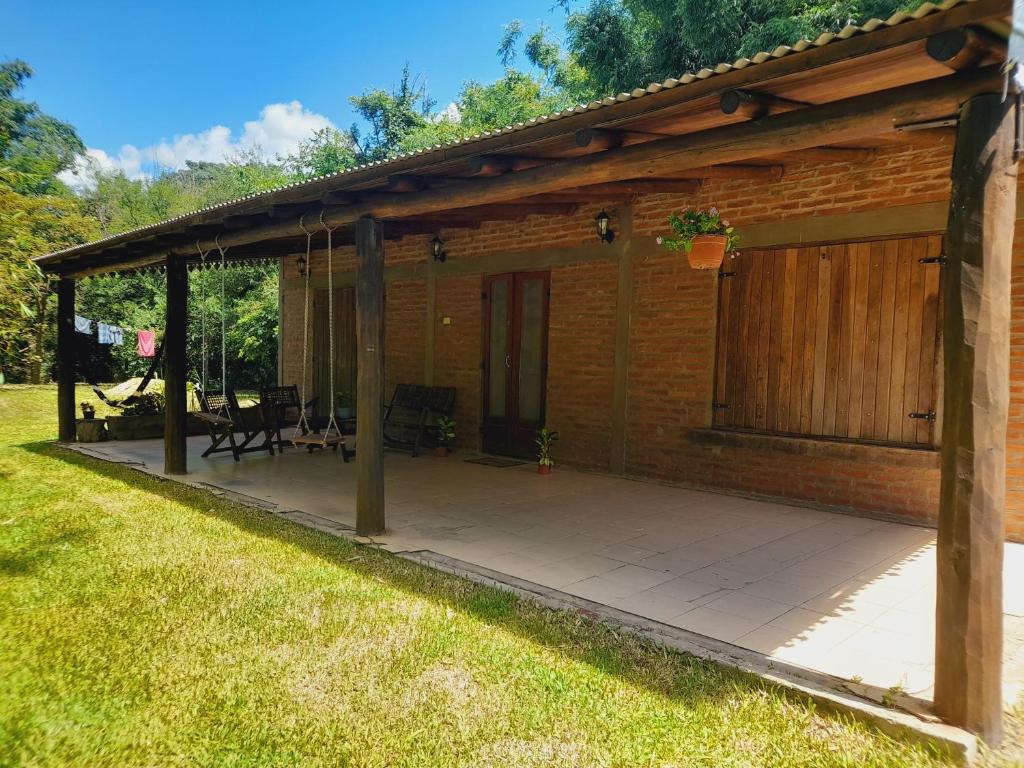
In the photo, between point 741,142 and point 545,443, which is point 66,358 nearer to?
point 545,443

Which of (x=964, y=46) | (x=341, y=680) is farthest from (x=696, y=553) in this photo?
(x=964, y=46)

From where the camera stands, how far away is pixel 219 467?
749 cm

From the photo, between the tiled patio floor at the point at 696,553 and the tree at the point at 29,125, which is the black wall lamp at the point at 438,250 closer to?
the tiled patio floor at the point at 696,553

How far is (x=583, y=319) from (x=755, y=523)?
3.06m

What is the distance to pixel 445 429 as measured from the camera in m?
8.51

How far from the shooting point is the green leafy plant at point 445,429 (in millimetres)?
8500

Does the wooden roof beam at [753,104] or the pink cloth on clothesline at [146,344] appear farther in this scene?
the pink cloth on clothesline at [146,344]

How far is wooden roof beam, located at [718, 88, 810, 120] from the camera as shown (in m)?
2.83

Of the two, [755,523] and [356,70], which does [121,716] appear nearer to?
[755,523]

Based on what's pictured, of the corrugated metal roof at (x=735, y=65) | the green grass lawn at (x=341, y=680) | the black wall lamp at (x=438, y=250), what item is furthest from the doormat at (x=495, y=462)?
the corrugated metal roof at (x=735, y=65)

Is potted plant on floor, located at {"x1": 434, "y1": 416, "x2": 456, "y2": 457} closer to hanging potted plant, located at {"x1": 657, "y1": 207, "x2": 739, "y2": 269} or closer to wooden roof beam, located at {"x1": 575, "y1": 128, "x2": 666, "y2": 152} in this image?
hanging potted plant, located at {"x1": 657, "y1": 207, "x2": 739, "y2": 269}

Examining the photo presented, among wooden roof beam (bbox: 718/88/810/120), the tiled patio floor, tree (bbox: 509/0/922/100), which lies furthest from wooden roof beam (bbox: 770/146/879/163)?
tree (bbox: 509/0/922/100)

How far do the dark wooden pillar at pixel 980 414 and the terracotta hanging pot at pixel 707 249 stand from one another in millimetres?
2737

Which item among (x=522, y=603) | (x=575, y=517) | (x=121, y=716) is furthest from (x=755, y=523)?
(x=121, y=716)
